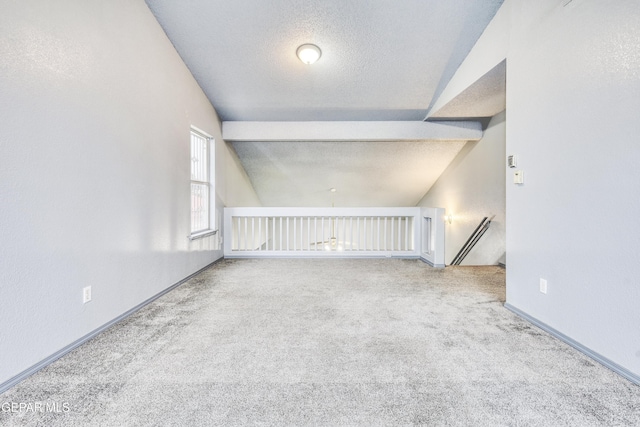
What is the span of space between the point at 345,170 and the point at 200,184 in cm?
332

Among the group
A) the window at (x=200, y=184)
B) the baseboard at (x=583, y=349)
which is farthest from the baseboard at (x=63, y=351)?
the baseboard at (x=583, y=349)

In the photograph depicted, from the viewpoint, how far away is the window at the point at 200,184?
4.63 meters

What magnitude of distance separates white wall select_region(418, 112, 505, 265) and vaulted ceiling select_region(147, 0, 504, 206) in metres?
0.35

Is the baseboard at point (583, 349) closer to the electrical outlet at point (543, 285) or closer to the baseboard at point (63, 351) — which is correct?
the electrical outlet at point (543, 285)

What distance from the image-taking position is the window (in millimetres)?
4633

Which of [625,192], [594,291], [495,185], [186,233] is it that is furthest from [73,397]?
[495,185]

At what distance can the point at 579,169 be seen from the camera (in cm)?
224

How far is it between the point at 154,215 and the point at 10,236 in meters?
1.52

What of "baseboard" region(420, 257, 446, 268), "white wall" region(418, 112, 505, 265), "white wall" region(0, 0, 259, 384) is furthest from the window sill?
"white wall" region(418, 112, 505, 265)

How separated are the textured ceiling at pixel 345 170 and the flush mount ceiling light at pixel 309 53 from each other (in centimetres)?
227

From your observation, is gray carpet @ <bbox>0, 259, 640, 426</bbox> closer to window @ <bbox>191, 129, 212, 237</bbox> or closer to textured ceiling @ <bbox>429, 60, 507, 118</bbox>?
window @ <bbox>191, 129, 212, 237</bbox>

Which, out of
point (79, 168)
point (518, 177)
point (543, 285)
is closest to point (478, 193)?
point (518, 177)

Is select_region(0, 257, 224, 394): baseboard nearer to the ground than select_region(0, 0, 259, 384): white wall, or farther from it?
nearer to the ground

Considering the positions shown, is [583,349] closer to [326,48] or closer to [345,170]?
[326,48]
